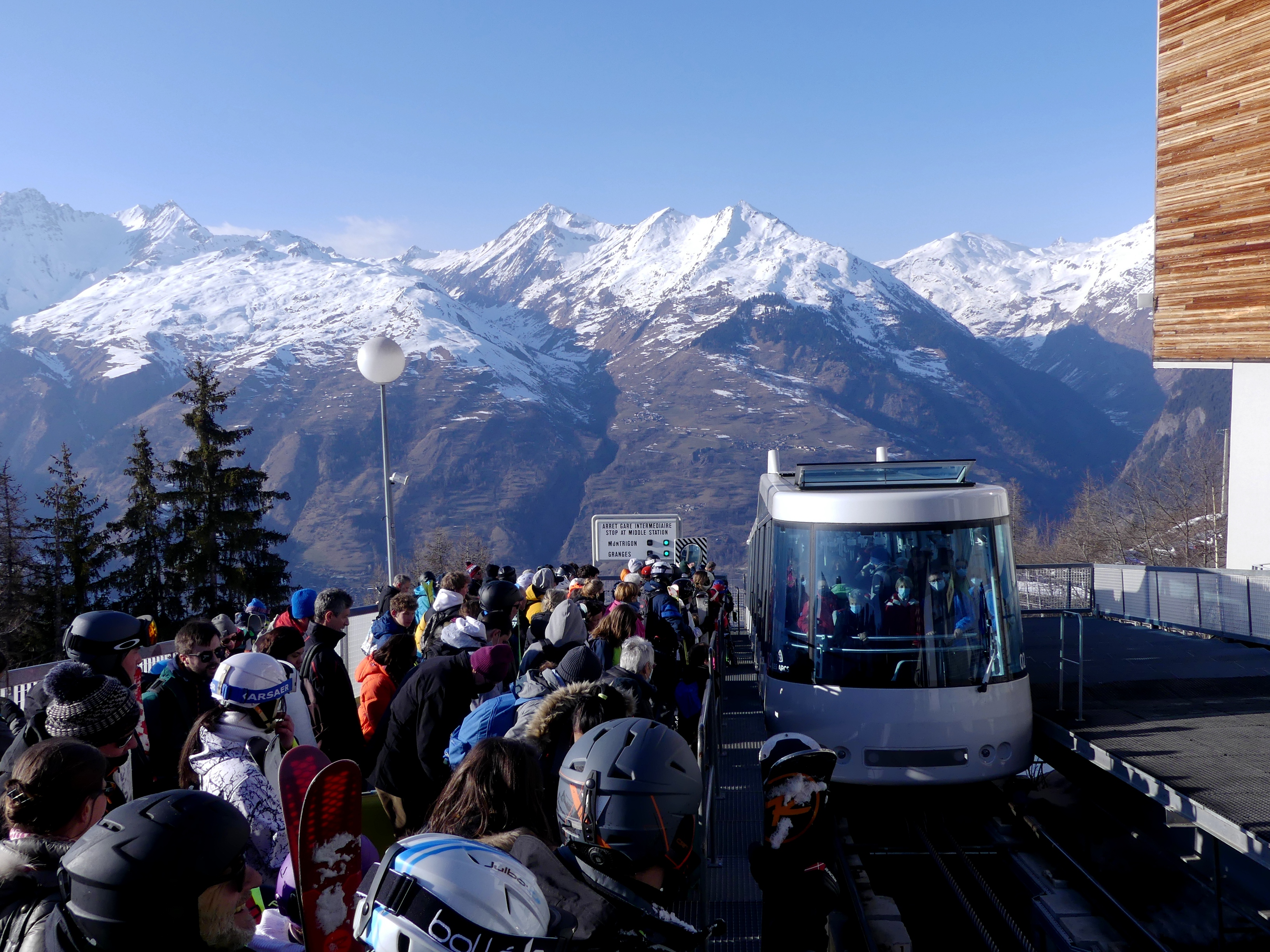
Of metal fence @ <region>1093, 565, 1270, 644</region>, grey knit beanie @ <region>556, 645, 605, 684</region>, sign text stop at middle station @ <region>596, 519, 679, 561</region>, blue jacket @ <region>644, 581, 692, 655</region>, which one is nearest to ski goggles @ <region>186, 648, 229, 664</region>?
grey knit beanie @ <region>556, 645, 605, 684</region>

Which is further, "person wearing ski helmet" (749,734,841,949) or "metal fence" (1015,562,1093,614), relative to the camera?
"metal fence" (1015,562,1093,614)

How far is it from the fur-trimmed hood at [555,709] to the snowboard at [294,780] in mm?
1432

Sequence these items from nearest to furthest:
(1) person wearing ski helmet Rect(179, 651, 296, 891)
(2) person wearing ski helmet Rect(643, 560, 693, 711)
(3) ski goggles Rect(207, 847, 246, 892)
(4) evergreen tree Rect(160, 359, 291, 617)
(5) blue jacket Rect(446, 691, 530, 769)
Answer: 1. (3) ski goggles Rect(207, 847, 246, 892)
2. (1) person wearing ski helmet Rect(179, 651, 296, 891)
3. (5) blue jacket Rect(446, 691, 530, 769)
4. (2) person wearing ski helmet Rect(643, 560, 693, 711)
5. (4) evergreen tree Rect(160, 359, 291, 617)

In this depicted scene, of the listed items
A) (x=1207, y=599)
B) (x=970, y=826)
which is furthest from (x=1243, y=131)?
(x=970, y=826)

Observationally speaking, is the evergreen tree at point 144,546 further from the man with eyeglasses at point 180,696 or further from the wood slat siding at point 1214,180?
the wood slat siding at point 1214,180

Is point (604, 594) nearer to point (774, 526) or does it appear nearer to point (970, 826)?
point (774, 526)

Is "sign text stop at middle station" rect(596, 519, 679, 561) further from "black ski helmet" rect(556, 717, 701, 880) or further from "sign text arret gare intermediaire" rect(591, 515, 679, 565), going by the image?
"black ski helmet" rect(556, 717, 701, 880)

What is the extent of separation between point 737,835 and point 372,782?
298cm

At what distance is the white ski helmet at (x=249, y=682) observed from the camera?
437cm

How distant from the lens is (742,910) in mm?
6070

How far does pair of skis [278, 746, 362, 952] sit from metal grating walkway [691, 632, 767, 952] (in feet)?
9.09

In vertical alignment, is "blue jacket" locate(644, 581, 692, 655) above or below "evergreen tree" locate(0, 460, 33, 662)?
above

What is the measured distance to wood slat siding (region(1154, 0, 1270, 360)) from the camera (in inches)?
755

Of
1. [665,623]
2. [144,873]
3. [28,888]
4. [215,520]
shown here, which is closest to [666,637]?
[665,623]
